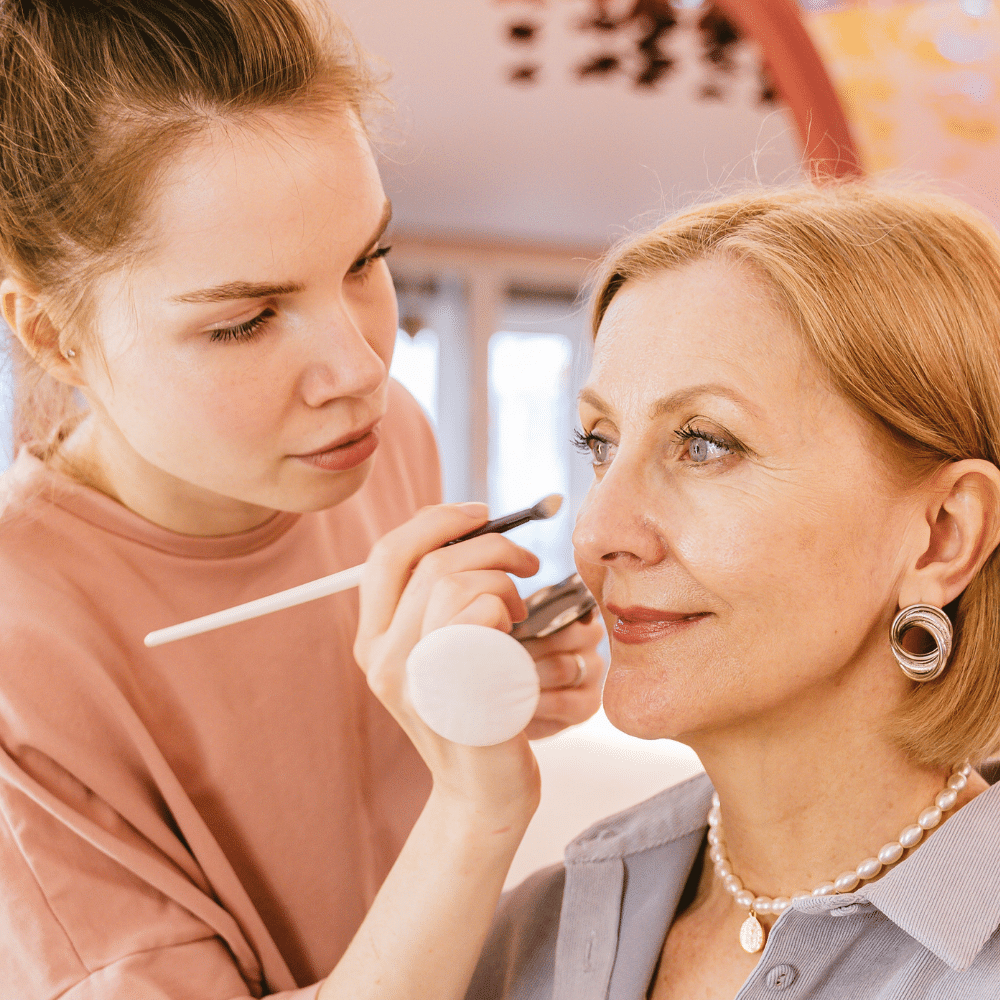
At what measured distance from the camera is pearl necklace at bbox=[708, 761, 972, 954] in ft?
3.33

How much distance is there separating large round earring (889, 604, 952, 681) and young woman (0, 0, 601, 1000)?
1.17ft

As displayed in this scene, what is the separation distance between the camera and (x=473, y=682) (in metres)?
0.82

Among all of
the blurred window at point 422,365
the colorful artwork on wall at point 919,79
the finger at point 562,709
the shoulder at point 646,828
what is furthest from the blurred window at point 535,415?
the shoulder at point 646,828

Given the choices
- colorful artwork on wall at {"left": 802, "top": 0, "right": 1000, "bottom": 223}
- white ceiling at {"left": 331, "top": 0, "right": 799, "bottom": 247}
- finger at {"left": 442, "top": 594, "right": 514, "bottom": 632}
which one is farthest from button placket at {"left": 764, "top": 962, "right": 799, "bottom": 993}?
white ceiling at {"left": 331, "top": 0, "right": 799, "bottom": 247}

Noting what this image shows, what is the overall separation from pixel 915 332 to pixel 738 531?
0.25 m

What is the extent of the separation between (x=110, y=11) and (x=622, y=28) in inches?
97.9

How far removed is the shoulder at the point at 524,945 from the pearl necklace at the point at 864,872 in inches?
9.4

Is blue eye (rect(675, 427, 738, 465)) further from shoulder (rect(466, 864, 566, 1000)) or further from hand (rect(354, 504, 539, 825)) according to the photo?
shoulder (rect(466, 864, 566, 1000))

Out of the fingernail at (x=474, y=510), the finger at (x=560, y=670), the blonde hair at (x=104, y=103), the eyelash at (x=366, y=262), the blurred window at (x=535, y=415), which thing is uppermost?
the blonde hair at (x=104, y=103)

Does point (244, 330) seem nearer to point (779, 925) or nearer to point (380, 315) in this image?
point (380, 315)

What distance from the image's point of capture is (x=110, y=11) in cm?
100

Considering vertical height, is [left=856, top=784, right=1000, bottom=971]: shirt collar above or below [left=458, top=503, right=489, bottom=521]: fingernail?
below

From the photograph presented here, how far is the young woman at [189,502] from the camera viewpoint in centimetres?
94

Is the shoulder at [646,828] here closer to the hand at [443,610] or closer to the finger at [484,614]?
the hand at [443,610]
